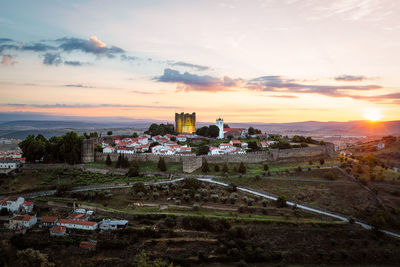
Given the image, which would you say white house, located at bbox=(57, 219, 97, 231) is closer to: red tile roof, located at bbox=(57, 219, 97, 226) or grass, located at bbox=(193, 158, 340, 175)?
red tile roof, located at bbox=(57, 219, 97, 226)

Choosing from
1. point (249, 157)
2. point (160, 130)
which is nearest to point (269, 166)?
point (249, 157)

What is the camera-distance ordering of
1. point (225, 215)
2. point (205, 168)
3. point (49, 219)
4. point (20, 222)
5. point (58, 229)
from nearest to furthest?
point (58, 229), point (20, 222), point (49, 219), point (225, 215), point (205, 168)

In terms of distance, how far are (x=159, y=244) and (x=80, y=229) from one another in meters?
6.78

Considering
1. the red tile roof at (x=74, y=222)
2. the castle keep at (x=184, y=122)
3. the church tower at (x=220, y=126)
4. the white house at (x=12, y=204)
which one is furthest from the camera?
the castle keep at (x=184, y=122)

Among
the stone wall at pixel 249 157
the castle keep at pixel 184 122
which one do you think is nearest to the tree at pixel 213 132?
the castle keep at pixel 184 122

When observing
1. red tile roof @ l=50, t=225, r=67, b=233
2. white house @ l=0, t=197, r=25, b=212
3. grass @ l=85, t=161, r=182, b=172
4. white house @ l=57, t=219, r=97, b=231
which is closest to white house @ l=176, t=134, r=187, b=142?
grass @ l=85, t=161, r=182, b=172

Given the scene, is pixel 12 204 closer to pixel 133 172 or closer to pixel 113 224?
Answer: pixel 113 224

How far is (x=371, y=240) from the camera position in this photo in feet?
73.0

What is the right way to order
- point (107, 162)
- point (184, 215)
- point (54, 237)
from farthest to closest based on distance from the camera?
1. point (107, 162)
2. point (184, 215)
3. point (54, 237)

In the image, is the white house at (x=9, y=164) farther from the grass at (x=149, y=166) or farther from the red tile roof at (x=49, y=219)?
the red tile roof at (x=49, y=219)

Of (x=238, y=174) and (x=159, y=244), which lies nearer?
(x=159, y=244)

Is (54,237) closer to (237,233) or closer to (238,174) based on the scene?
(237,233)

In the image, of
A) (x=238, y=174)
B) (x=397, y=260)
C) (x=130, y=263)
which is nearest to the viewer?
(x=130, y=263)

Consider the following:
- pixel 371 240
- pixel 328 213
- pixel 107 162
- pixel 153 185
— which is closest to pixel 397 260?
pixel 371 240
